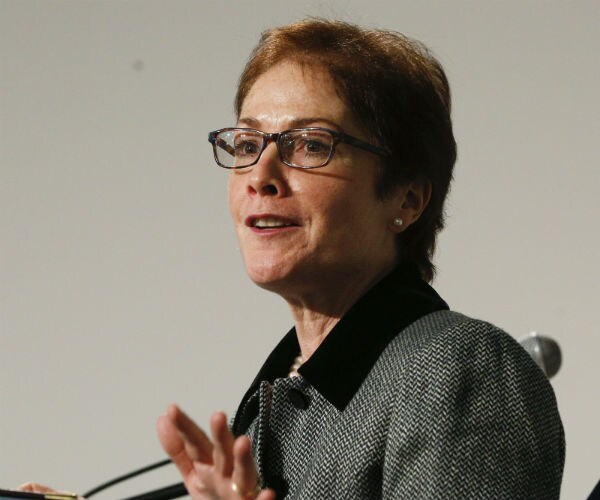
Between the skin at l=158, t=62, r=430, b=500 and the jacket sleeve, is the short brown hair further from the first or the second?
the jacket sleeve

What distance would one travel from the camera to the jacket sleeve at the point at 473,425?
1.17 m

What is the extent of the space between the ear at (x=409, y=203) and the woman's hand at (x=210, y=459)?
21.9 inches

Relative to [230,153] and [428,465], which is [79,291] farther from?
[428,465]

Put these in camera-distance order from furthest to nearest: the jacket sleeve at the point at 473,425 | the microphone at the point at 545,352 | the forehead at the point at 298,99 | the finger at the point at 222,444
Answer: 1. the microphone at the point at 545,352
2. the forehead at the point at 298,99
3. the jacket sleeve at the point at 473,425
4. the finger at the point at 222,444

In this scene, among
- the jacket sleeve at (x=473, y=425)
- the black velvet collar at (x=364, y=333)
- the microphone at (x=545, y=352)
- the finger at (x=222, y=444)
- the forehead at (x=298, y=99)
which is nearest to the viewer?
the finger at (x=222, y=444)

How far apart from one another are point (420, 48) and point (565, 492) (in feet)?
5.44

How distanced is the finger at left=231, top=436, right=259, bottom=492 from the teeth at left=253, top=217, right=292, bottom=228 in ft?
1.52

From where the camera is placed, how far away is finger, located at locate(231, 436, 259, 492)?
1049mm

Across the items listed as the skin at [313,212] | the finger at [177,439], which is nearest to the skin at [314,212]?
the skin at [313,212]

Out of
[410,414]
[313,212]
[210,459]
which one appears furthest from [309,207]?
[210,459]

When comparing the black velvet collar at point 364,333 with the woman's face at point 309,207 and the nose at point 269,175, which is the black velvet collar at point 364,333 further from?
the nose at point 269,175

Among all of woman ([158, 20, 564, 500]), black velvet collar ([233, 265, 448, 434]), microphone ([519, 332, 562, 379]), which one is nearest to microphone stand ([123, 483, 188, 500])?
woman ([158, 20, 564, 500])

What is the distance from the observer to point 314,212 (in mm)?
1458

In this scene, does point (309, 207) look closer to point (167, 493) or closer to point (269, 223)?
point (269, 223)
